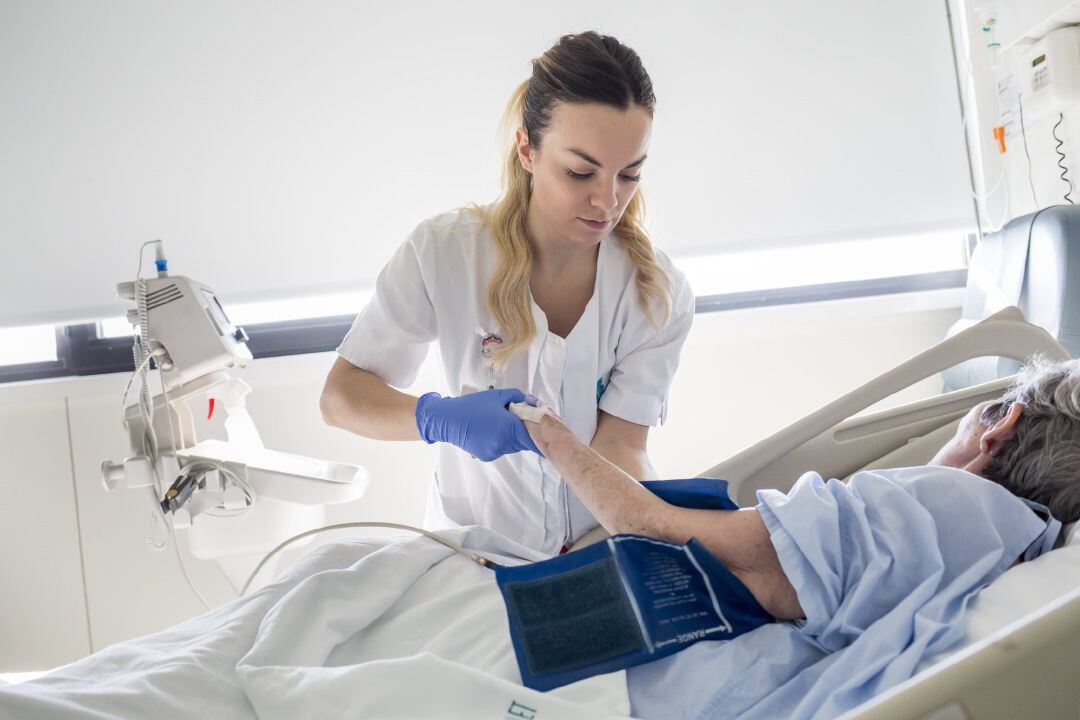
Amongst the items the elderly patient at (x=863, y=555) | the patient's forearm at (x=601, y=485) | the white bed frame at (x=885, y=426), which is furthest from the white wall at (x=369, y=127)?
the elderly patient at (x=863, y=555)

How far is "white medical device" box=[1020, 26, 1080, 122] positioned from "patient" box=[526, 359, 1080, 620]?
1102 millimetres

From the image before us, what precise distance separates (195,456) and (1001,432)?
5.34ft

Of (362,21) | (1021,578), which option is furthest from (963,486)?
(362,21)

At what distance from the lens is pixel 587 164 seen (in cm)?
148

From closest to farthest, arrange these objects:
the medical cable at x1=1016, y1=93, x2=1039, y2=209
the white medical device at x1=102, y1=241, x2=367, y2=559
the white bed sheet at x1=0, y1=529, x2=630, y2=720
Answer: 1. the white bed sheet at x1=0, y1=529, x2=630, y2=720
2. the white medical device at x1=102, y1=241, x2=367, y2=559
3. the medical cable at x1=1016, y1=93, x2=1039, y2=209

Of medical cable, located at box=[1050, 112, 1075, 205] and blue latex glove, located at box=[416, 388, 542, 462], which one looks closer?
blue latex glove, located at box=[416, 388, 542, 462]

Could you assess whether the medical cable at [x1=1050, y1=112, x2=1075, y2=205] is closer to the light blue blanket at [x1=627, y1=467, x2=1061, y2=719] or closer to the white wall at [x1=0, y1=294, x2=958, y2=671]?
the white wall at [x1=0, y1=294, x2=958, y2=671]

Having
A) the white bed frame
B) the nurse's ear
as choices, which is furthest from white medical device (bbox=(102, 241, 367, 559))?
the white bed frame

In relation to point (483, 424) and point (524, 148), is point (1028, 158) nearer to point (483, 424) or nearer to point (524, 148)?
point (524, 148)

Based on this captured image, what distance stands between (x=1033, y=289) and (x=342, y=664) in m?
1.81

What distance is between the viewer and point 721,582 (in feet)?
3.86

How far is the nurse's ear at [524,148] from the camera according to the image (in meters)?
1.61

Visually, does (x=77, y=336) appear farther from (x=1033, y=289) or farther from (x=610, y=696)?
(x=1033, y=289)

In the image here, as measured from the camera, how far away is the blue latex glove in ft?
4.59
